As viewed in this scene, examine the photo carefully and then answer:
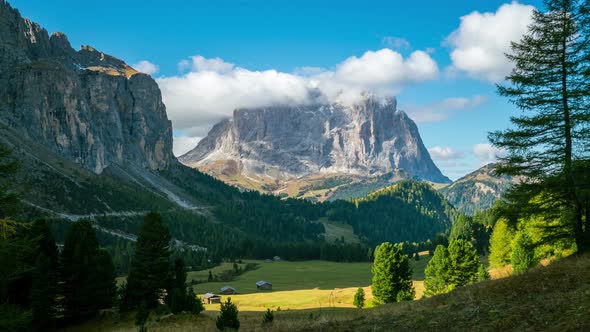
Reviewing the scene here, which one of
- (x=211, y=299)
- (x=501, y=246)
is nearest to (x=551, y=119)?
(x=501, y=246)

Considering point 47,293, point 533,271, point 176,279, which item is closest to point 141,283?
point 176,279

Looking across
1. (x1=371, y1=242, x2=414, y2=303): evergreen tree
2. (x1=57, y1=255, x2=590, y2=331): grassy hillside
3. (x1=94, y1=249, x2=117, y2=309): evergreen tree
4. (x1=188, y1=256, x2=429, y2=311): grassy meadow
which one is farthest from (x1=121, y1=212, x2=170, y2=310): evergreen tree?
(x1=371, y1=242, x2=414, y2=303): evergreen tree

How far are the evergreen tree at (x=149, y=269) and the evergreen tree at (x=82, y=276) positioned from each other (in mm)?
3797

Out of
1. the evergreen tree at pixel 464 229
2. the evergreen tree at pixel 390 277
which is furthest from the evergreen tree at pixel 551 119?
the evergreen tree at pixel 464 229

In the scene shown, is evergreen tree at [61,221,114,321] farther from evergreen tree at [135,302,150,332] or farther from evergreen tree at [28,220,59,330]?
evergreen tree at [135,302,150,332]

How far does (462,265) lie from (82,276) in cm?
4885

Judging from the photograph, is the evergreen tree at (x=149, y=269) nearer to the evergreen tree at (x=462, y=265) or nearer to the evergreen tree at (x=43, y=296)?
the evergreen tree at (x=43, y=296)

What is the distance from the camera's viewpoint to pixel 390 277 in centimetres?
6216

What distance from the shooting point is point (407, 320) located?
17359 mm

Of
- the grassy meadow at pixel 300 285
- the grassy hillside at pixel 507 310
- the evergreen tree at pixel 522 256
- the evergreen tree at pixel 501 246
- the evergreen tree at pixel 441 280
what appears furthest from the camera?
the grassy meadow at pixel 300 285

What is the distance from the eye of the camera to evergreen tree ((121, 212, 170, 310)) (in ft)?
128

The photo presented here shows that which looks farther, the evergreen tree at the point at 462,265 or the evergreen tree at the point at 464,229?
the evergreen tree at the point at 464,229

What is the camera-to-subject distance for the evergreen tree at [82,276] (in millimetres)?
39406

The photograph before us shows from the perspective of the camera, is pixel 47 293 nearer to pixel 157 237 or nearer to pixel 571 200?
pixel 157 237
